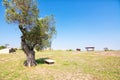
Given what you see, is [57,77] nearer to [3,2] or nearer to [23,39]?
[23,39]

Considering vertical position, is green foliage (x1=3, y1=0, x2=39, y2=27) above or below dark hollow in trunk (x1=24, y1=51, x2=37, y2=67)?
above

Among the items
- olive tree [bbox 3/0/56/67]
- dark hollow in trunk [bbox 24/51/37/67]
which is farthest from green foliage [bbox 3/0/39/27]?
dark hollow in trunk [bbox 24/51/37/67]

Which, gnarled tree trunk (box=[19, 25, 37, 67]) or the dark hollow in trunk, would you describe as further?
gnarled tree trunk (box=[19, 25, 37, 67])

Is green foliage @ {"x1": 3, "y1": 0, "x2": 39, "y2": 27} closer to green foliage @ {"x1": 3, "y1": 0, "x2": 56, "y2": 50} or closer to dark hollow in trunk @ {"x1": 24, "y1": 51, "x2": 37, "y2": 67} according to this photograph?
green foliage @ {"x1": 3, "y1": 0, "x2": 56, "y2": 50}

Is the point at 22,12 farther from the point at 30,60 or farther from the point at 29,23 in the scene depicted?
the point at 30,60

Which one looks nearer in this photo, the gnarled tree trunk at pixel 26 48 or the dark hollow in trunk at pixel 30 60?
the dark hollow in trunk at pixel 30 60

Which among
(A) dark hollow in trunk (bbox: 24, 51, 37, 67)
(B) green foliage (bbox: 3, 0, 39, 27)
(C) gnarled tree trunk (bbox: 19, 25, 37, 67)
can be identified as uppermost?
(B) green foliage (bbox: 3, 0, 39, 27)

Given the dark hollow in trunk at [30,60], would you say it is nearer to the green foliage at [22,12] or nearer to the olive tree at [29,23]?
the olive tree at [29,23]

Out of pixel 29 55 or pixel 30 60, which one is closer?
pixel 30 60

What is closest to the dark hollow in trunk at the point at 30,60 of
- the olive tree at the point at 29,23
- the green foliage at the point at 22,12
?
the olive tree at the point at 29,23

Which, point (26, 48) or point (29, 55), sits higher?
point (26, 48)

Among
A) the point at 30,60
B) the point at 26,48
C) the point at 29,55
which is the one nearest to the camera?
the point at 30,60

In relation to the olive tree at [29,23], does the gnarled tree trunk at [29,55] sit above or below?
below

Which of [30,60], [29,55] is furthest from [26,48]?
[30,60]
